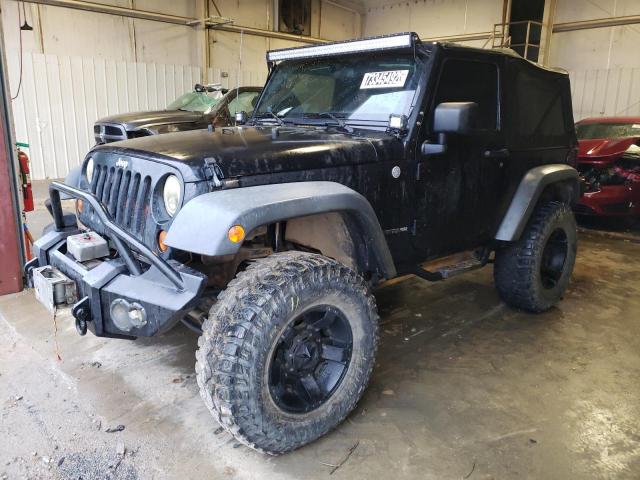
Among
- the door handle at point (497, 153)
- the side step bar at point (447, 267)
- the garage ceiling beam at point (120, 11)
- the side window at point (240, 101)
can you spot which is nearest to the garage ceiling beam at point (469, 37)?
the garage ceiling beam at point (120, 11)

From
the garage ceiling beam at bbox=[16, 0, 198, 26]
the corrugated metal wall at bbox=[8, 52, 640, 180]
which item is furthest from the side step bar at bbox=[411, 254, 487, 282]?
the garage ceiling beam at bbox=[16, 0, 198, 26]

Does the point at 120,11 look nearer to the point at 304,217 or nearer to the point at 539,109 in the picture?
the point at 539,109

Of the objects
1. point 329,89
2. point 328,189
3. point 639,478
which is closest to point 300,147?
point 328,189

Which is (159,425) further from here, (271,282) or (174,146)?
(174,146)

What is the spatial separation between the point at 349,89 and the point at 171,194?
1.41 metres

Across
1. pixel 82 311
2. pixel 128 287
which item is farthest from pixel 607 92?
pixel 82 311

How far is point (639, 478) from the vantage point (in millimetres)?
2295

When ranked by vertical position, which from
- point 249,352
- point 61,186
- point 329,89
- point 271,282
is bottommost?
point 249,352

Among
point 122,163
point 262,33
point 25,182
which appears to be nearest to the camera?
point 122,163

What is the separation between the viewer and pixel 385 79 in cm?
304

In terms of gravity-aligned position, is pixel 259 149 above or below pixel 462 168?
above

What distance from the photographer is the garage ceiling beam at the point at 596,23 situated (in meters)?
11.1

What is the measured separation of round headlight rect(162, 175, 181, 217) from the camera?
229 cm

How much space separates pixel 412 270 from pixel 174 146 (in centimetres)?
162
